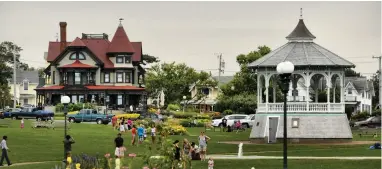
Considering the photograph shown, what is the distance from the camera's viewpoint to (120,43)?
103 meters

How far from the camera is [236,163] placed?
122 feet

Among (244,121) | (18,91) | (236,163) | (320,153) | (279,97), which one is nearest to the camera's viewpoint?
(236,163)

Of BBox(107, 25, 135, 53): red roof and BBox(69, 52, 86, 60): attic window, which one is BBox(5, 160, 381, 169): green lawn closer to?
BBox(69, 52, 86, 60): attic window

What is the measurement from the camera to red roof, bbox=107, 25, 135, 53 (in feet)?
334

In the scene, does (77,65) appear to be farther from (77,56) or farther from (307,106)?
(307,106)

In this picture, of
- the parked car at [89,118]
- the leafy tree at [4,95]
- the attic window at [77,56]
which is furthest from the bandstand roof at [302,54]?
the leafy tree at [4,95]

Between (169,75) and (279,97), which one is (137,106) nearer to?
(169,75)

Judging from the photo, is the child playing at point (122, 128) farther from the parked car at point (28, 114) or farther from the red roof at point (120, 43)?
the red roof at point (120, 43)

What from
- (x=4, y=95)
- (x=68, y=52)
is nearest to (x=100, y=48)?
(x=68, y=52)

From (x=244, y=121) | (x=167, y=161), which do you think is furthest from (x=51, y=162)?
(x=244, y=121)

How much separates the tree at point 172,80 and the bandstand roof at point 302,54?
53.8m

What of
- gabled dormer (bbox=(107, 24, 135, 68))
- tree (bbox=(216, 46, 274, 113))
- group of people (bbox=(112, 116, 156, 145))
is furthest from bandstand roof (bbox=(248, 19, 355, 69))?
gabled dormer (bbox=(107, 24, 135, 68))

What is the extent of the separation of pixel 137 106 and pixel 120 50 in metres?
7.19

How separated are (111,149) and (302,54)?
53.4 ft
